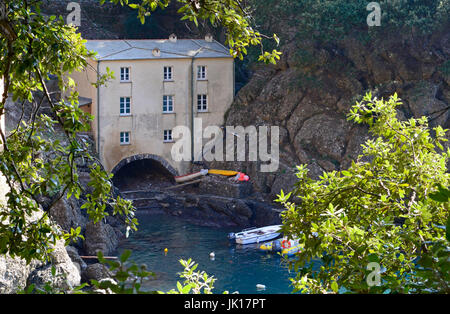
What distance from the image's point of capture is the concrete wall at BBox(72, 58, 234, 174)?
36.6m

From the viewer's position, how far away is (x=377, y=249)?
6.36m

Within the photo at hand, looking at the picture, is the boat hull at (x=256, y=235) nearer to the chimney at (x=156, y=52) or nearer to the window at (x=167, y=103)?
the window at (x=167, y=103)

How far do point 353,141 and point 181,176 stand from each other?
10.2m

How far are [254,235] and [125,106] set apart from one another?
37.2 ft

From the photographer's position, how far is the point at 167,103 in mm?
37969

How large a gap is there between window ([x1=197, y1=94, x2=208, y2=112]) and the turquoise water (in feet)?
23.7

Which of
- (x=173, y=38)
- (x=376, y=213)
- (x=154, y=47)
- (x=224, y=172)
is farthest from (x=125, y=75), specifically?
(x=376, y=213)

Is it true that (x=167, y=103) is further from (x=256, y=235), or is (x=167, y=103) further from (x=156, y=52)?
(x=256, y=235)

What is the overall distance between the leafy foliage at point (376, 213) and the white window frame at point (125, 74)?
28640 mm

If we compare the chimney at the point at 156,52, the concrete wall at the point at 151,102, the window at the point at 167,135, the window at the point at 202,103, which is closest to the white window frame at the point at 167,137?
the window at the point at 167,135

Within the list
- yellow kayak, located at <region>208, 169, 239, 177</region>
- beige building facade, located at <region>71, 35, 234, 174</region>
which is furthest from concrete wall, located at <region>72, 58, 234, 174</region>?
yellow kayak, located at <region>208, 169, 239, 177</region>

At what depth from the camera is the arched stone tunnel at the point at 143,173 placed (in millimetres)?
37688

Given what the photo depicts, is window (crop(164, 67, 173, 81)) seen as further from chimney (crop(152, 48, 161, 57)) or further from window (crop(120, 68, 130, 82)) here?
window (crop(120, 68, 130, 82))

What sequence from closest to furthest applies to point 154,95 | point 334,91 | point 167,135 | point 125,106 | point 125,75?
point 334,91
point 125,75
point 125,106
point 154,95
point 167,135
